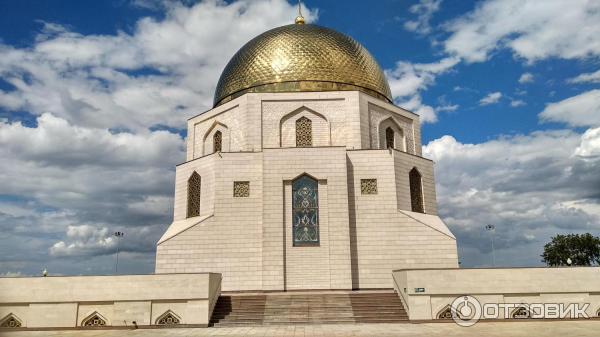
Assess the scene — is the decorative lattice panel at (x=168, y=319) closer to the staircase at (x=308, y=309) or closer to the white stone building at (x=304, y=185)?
the staircase at (x=308, y=309)

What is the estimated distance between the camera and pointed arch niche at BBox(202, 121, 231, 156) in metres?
20.2

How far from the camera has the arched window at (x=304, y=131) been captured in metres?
19.5

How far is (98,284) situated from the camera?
45.0 ft

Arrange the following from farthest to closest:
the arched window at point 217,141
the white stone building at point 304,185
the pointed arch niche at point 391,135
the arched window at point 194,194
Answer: the arched window at point 217,141, the pointed arch niche at point 391,135, the arched window at point 194,194, the white stone building at point 304,185

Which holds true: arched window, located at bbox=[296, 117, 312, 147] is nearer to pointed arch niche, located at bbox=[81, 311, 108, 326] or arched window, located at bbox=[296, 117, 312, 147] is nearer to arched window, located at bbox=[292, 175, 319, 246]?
A: arched window, located at bbox=[292, 175, 319, 246]

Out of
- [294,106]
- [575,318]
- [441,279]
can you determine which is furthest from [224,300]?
[575,318]

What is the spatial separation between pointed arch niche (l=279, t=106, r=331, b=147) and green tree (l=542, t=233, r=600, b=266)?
77.9 ft

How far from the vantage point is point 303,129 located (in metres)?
19.6

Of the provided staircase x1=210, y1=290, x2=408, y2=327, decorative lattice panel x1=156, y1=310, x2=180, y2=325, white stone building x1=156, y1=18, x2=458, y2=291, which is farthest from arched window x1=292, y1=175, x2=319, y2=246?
decorative lattice panel x1=156, y1=310, x2=180, y2=325

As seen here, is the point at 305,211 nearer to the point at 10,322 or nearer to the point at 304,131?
the point at 304,131

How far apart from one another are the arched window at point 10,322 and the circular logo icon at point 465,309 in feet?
41.3

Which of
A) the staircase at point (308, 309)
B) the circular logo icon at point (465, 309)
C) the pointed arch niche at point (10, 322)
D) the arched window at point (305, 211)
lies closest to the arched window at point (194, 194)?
the arched window at point (305, 211)

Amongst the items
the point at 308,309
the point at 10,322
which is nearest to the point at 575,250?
the point at 308,309

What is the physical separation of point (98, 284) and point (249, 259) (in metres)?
5.03
